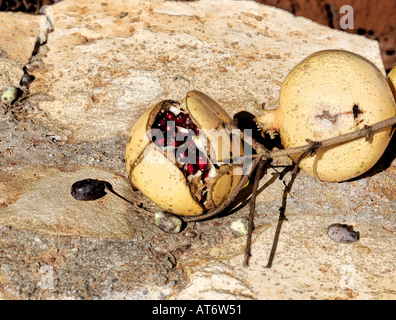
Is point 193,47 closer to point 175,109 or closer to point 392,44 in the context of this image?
point 175,109

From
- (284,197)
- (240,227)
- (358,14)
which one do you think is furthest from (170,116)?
(358,14)

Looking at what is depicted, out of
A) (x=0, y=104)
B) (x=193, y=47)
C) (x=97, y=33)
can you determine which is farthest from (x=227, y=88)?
(x=0, y=104)

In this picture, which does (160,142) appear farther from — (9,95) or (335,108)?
(9,95)

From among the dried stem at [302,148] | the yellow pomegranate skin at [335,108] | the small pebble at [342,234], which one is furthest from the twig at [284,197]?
the small pebble at [342,234]

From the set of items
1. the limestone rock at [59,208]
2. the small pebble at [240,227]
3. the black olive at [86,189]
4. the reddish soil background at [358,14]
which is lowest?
the limestone rock at [59,208]

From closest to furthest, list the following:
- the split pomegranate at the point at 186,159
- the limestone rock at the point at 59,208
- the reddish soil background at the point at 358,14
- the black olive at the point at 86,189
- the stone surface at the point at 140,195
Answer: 1. the stone surface at the point at 140,195
2. the split pomegranate at the point at 186,159
3. the limestone rock at the point at 59,208
4. the black olive at the point at 86,189
5. the reddish soil background at the point at 358,14

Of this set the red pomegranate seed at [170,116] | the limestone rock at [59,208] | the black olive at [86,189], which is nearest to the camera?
the limestone rock at [59,208]

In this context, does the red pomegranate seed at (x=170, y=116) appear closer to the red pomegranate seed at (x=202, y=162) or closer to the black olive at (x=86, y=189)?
the red pomegranate seed at (x=202, y=162)
